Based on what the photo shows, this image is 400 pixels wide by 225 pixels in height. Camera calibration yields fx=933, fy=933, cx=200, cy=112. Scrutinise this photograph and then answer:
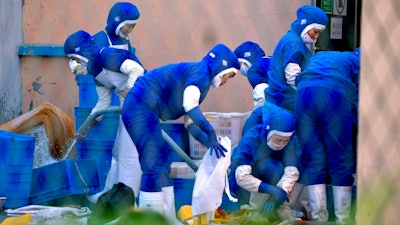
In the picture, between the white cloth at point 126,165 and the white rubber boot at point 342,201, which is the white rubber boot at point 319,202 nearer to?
the white rubber boot at point 342,201

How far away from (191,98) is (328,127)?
882 mm

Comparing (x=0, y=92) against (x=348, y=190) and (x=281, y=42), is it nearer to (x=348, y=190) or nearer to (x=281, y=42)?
(x=281, y=42)

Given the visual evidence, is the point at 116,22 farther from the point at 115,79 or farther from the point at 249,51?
the point at 249,51

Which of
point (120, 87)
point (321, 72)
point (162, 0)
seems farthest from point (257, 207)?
point (162, 0)

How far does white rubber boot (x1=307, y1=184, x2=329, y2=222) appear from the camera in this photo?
5.76 meters

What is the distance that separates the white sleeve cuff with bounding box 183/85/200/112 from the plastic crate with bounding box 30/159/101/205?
1.21m

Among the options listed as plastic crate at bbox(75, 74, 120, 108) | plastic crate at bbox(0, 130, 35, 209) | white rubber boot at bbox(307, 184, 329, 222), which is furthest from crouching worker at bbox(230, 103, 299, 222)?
plastic crate at bbox(75, 74, 120, 108)

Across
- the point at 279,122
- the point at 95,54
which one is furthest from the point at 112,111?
the point at 279,122

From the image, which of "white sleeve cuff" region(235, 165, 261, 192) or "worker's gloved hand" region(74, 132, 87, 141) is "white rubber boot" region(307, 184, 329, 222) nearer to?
"white sleeve cuff" region(235, 165, 261, 192)

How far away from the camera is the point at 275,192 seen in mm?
5699

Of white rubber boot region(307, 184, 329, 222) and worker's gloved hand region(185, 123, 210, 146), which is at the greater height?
worker's gloved hand region(185, 123, 210, 146)

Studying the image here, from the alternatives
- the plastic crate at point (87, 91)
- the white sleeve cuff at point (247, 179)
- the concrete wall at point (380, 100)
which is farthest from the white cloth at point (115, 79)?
the concrete wall at point (380, 100)

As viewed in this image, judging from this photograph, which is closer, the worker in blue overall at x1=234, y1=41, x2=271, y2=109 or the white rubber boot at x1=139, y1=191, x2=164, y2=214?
the white rubber boot at x1=139, y1=191, x2=164, y2=214

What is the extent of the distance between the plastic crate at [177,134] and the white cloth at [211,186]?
3.63 feet
